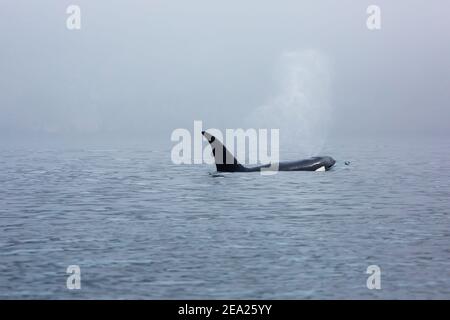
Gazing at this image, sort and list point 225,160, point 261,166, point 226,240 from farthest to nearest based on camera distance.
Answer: point 261,166 → point 225,160 → point 226,240

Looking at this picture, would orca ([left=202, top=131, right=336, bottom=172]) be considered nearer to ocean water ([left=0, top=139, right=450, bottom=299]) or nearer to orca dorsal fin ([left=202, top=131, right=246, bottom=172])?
orca dorsal fin ([left=202, top=131, right=246, bottom=172])

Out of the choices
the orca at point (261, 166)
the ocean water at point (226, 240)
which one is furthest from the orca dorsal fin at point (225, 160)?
the ocean water at point (226, 240)

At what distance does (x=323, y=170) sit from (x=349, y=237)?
3580cm

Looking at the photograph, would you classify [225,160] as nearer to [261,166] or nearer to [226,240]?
[261,166]

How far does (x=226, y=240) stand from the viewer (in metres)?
29.3

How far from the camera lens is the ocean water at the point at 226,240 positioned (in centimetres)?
2189

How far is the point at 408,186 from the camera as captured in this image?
52.3 metres

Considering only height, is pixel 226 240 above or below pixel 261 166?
above

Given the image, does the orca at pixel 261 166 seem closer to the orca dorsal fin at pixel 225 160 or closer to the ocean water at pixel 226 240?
the orca dorsal fin at pixel 225 160

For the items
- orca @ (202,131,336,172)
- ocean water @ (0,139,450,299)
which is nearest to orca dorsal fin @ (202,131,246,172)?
orca @ (202,131,336,172)

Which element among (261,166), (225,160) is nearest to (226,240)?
(225,160)

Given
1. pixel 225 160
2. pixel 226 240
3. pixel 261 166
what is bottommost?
pixel 261 166
